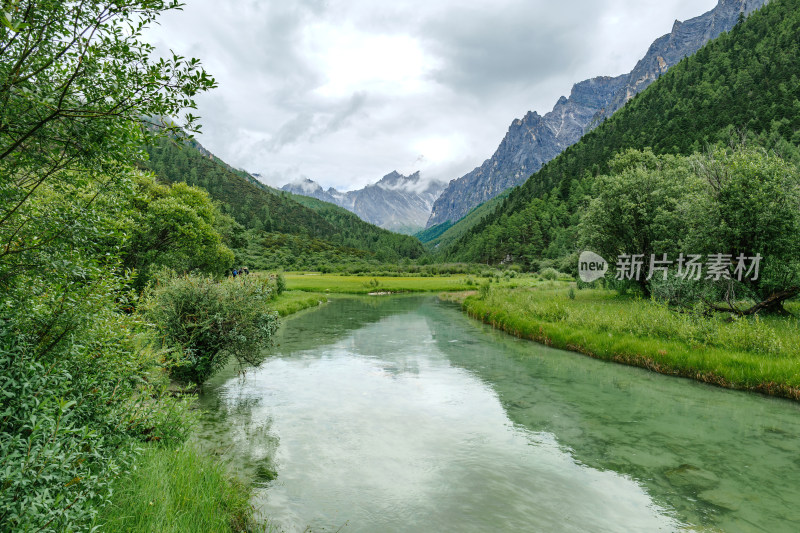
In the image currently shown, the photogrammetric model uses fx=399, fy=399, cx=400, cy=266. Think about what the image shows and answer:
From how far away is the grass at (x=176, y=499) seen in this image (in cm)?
617

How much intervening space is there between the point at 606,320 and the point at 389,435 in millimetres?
19875

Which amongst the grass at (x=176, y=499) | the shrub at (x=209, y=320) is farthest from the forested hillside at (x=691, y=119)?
the grass at (x=176, y=499)

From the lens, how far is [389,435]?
1383 centimetres

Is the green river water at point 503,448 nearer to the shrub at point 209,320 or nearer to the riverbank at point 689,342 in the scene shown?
the riverbank at point 689,342

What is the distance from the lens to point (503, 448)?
12867mm

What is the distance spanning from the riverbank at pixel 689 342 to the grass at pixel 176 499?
21.2 m

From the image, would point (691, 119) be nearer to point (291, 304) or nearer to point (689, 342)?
point (689, 342)

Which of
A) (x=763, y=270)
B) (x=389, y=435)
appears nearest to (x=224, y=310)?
(x=389, y=435)

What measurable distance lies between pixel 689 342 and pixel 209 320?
79.3ft

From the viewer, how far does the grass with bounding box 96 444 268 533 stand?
617cm

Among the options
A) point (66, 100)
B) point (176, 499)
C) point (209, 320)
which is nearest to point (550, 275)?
point (209, 320)

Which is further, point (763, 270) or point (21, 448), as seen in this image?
point (763, 270)

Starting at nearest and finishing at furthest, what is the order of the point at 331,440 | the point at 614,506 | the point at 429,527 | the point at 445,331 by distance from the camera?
the point at 429,527 → the point at 614,506 → the point at 331,440 → the point at 445,331

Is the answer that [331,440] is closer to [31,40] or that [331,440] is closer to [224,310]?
[224,310]
